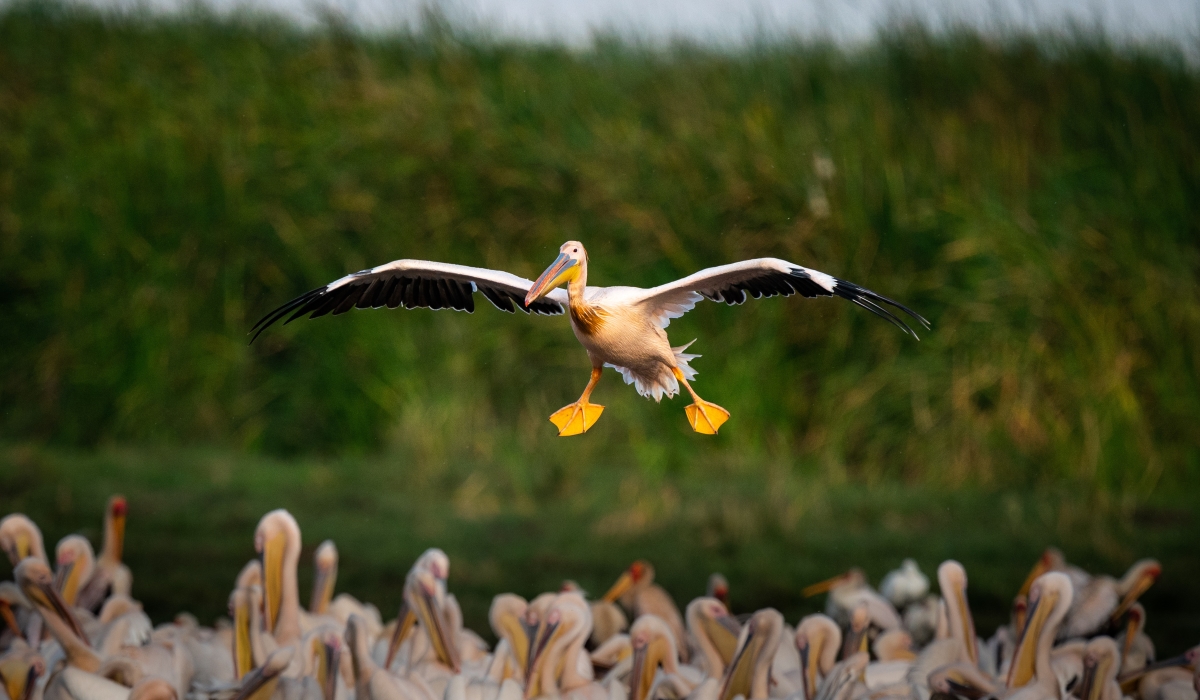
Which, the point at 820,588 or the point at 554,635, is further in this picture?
the point at 820,588

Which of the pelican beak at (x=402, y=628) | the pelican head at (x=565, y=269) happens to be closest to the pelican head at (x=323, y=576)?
the pelican beak at (x=402, y=628)

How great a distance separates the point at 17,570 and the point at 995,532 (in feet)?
13.8

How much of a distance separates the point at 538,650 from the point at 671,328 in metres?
2.93

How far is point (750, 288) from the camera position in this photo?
7.80 feet

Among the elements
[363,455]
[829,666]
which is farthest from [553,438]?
[829,666]

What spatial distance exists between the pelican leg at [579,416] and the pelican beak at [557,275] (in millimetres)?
184

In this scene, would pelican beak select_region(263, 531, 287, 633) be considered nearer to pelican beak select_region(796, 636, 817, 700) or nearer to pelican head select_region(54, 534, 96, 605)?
pelican head select_region(54, 534, 96, 605)

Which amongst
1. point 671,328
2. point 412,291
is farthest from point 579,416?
point 671,328

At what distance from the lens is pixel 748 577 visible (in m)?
6.33

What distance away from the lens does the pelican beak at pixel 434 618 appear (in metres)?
4.44

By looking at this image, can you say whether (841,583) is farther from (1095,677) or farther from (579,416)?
(579,416)

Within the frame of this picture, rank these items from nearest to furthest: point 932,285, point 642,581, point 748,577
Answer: point 642,581 < point 748,577 < point 932,285

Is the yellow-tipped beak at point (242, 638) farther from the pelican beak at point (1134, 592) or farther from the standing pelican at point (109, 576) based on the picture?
the pelican beak at point (1134, 592)

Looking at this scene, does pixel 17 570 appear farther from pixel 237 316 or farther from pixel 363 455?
pixel 237 316
